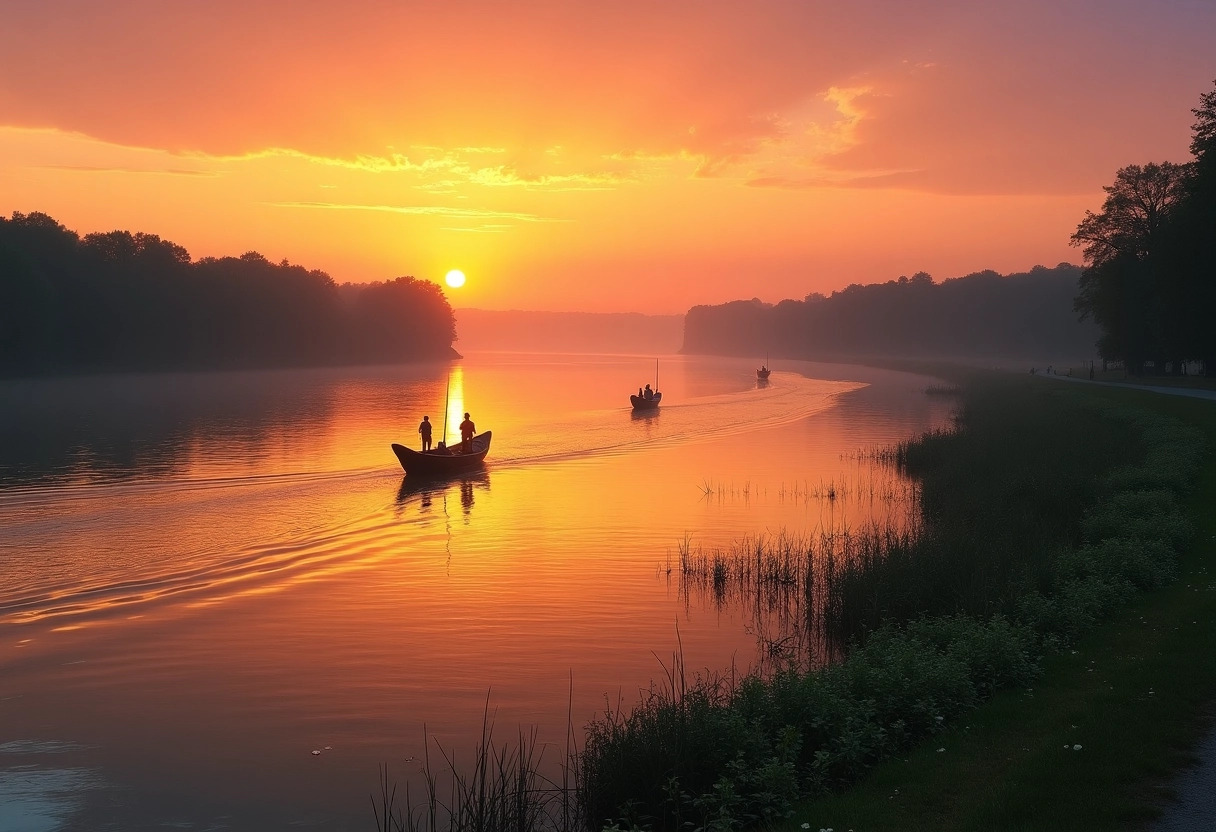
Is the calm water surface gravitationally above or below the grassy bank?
below

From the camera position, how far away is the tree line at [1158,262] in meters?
61.7

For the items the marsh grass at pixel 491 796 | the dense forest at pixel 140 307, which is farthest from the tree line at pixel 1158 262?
the dense forest at pixel 140 307

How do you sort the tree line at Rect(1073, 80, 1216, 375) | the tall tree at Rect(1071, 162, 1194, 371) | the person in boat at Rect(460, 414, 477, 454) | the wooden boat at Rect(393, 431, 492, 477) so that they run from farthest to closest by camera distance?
the tall tree at Rect(1071, 162, 1194, 371)
the tree line at Rect(1073, 80, 1216, 375)
the person in boat at Rect(460, 414, 477, 454)
the wooden boat at Rect(393, 431, 492, 477)

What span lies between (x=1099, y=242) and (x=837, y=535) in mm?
72472

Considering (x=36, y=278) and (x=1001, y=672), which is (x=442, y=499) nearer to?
(x=1001, y=672)

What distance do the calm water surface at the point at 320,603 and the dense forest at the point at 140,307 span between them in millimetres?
74187

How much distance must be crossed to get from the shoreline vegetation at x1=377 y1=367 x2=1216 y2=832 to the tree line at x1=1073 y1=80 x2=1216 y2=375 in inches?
1938

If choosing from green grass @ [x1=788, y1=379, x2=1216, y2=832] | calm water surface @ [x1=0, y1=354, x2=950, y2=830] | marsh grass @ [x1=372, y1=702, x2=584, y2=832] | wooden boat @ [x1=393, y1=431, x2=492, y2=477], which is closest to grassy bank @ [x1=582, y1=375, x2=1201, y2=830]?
green grass @ [x1=788, y1=379, x2=1216, y2=832]

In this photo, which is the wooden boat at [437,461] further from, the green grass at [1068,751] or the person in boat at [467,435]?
the green grass at [1068,751]

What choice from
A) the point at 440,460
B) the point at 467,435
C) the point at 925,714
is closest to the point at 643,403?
the point at 467,435

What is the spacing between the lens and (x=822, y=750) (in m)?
11.4

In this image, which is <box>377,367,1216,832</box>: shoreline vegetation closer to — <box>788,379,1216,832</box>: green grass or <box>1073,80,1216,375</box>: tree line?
<box>788,379,1216,832</box>: green grass

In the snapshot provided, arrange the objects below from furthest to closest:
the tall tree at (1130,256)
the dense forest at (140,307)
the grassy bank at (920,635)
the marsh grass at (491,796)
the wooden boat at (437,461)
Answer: the dense forest at (140,307), the tall tree at (1130,256), the wooden boat at (437,461), the grassy bank at (920,635), the marsh grass at (491,796)

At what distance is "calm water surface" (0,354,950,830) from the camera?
42.9 feet
